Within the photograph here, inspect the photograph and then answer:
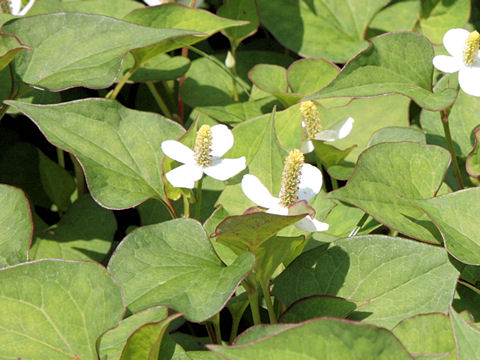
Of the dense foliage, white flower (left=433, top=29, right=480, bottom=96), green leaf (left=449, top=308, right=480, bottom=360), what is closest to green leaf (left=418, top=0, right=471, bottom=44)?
the dense foliage

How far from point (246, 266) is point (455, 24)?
97 cm

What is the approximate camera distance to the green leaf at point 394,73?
0.88m

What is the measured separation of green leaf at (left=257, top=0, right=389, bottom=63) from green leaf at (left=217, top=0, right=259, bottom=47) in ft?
0.35

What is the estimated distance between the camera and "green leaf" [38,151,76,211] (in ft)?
3.64

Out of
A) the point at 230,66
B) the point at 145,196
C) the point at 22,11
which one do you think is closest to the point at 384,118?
the point at 230,66

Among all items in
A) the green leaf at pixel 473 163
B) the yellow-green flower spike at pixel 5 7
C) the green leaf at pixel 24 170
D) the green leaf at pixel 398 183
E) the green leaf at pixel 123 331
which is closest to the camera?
the green leaf at pixel 123 331

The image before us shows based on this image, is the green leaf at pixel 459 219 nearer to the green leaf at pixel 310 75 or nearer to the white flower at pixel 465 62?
the white flower at pixel 465 62

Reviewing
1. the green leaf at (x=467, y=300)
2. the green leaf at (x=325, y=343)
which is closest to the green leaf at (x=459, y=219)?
the green leaf at (x=467, y=300)

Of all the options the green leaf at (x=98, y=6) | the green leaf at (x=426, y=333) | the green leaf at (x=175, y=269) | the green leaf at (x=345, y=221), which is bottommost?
the green leaf at (x=345, y=221)

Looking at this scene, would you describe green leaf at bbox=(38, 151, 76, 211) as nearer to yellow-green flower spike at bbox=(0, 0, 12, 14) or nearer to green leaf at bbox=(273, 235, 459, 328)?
yellow-green flower spike at bbox=(0, 0, 12, 14)

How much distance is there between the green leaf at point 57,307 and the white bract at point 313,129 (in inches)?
17.6

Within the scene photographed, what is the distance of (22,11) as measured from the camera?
1.10 metres

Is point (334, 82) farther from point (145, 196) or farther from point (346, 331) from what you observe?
point (346, 331)

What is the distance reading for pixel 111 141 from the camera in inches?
35.5
